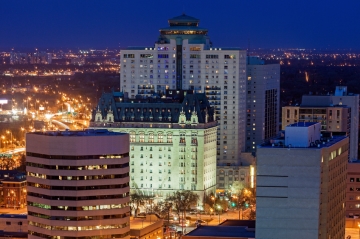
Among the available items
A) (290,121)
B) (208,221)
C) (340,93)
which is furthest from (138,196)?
(340,93)

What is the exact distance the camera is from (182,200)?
540 ft

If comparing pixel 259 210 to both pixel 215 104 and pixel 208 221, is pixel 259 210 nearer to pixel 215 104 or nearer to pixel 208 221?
pixel 208 221

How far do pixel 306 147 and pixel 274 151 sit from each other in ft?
9.25

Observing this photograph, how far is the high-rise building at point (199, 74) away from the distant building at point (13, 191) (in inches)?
856

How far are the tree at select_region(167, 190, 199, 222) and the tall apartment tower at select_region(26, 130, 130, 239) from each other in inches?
1558

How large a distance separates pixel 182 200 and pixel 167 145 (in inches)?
385

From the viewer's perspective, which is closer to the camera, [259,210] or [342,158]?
[259,210]

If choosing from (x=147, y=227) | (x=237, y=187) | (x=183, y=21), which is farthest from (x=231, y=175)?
(x=147, y=227)

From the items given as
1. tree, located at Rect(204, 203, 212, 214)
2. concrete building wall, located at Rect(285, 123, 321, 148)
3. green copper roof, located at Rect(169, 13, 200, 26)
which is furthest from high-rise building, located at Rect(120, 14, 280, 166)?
concrete building wall, located at Rect(285, 123, 321, 148)

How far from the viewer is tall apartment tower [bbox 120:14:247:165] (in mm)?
187625

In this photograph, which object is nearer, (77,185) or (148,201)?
(77,185)

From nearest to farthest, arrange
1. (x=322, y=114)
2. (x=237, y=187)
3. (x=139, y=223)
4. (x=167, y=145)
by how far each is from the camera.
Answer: (x=139, y=223), (x=322, y=114), (x=167, y=145), (x=237, y=187)

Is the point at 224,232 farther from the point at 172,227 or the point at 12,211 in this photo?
the point at 12,211

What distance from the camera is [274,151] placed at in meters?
103
